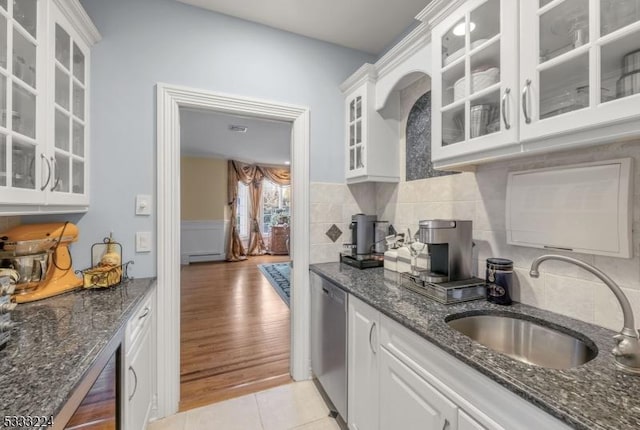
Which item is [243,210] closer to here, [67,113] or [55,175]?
[67,113]

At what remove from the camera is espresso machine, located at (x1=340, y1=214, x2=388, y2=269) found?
2.04 metres

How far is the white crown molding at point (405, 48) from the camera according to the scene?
1502 millimetres

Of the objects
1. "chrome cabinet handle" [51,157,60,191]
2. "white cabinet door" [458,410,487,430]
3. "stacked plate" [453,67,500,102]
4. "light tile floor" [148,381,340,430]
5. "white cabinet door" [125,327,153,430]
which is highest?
"stacked plate" [453,67,500,102]

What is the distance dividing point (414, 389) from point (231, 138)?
469cm

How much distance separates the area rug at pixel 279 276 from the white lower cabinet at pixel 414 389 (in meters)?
2.33

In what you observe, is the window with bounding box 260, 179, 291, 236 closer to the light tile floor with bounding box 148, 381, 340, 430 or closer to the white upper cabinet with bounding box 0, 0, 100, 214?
the light tile floor with bounding box 148, 381, 340, 430

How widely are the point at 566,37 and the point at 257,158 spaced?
614cm

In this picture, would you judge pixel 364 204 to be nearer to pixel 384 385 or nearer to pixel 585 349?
pixel 384 385

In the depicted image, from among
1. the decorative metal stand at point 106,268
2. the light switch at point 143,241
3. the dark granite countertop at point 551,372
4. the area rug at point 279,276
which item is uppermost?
the light switch at point 143,241

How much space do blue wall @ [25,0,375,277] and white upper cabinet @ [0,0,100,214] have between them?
0.38 feet

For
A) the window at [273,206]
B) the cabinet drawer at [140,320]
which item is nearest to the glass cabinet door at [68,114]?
the cabinet drawer at [140,320]

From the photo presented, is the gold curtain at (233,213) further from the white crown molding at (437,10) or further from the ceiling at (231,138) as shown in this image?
the white crown molding at (437,10)

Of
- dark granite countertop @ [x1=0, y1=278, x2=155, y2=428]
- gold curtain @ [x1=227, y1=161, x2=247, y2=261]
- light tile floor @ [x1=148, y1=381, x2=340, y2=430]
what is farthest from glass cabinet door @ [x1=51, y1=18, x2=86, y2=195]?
gold curtain @ [x1=227, y1=161, x2=247, y2=261]

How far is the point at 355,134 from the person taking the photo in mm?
2168
